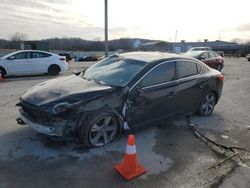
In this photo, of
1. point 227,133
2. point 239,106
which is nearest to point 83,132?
point 227,133

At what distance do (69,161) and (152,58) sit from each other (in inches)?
105

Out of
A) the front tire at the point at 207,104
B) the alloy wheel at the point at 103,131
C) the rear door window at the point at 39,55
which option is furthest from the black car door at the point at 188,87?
the rear door window at the point at 39,55

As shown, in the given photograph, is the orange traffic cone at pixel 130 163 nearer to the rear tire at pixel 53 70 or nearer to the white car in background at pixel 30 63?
the white car in background at pixel 30 63

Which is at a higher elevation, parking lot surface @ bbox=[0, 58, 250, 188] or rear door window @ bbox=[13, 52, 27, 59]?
rear door window @ bbox=[13, 52, 27, 59]

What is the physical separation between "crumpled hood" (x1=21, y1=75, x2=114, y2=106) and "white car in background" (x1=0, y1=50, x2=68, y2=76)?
30.1 ft

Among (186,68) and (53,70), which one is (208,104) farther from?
(53,70)

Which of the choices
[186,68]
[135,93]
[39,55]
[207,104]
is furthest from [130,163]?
[39,55]

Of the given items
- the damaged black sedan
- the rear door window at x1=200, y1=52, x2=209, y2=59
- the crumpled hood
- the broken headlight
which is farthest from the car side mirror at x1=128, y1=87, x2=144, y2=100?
the rear door window at x1=200, y1=52, x2=209, y2=59

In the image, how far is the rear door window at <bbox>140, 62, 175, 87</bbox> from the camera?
4981 millimetres

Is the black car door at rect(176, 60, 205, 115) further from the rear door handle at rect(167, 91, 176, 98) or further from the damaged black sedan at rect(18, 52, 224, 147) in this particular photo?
the rear door handle at rect(167, 91, 176, 98)

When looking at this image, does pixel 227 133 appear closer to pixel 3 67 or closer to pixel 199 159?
pixel 199 159

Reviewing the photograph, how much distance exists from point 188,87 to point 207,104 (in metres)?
1.10

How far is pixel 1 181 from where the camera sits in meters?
3.47

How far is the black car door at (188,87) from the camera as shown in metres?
5.56
